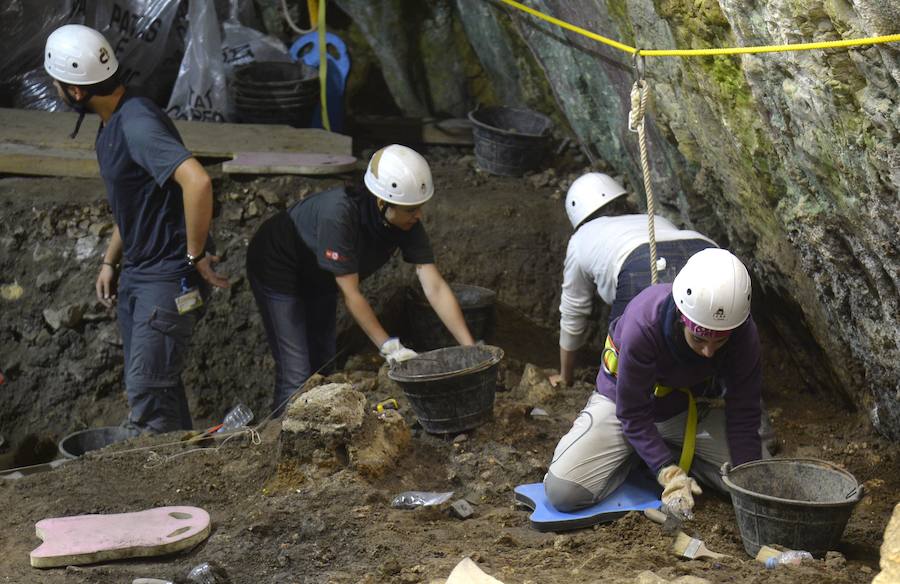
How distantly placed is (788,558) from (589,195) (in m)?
2.53

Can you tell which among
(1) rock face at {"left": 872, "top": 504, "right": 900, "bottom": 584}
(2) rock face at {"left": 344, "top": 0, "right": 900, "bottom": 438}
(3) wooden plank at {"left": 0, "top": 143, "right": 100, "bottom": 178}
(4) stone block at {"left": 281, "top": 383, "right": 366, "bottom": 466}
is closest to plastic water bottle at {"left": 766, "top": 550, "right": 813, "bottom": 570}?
(1) rock face at {"left": 872, "top": 504, "right": 900, "bottom": 584}

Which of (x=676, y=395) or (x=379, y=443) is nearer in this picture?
A: (x=676, y=395)

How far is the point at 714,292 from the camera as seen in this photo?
3.50 m

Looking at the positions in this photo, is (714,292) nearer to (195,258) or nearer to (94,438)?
(195,258)

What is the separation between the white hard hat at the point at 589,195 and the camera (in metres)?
5.37

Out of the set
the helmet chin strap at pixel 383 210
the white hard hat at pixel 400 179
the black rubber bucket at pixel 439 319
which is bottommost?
the black rubber bucket at pixel 439 319

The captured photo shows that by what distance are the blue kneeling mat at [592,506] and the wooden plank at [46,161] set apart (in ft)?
13.7

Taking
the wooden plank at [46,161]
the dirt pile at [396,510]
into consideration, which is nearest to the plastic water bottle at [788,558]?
the dirt pile at [396,510]

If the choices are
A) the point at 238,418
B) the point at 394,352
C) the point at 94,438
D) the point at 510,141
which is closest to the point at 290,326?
the point at 238,418

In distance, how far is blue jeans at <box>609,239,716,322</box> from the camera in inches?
181

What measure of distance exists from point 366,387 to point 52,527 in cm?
192

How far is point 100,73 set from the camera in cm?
476

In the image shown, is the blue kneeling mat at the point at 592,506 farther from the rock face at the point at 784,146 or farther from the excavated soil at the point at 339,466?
the rock face at the point at 784,146

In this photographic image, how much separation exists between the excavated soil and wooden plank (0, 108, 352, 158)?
0.34 metres
